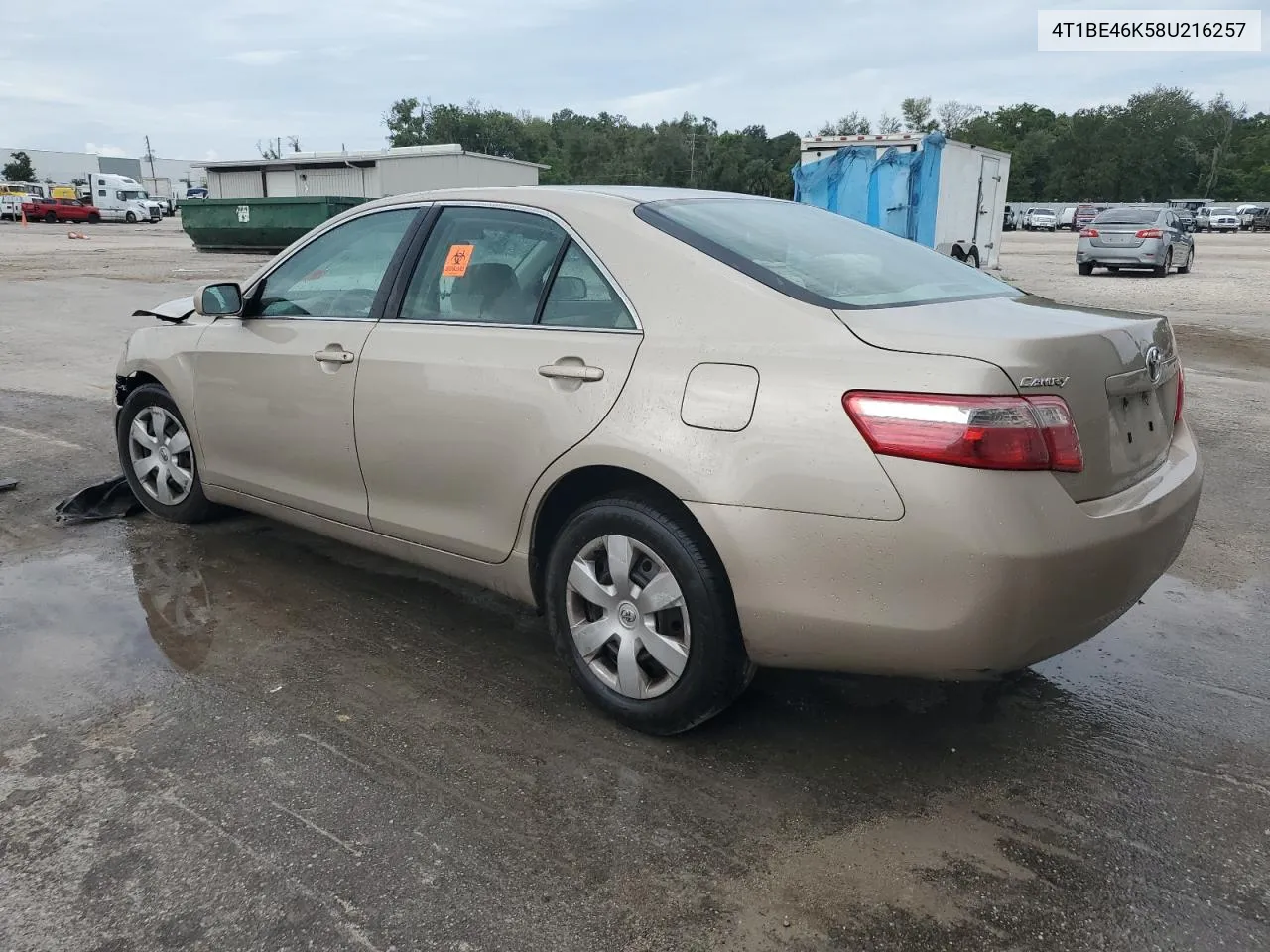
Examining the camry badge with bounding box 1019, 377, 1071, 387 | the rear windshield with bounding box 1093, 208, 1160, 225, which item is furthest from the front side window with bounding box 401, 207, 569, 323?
the rear windshield with bounding box 1093, 208, 1160, 225

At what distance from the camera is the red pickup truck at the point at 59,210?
55.2m

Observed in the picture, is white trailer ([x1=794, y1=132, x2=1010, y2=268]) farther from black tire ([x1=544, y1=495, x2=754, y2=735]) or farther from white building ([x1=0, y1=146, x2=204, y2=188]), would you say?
white building ([x1=0, y1=146, x2=204, y2=188])

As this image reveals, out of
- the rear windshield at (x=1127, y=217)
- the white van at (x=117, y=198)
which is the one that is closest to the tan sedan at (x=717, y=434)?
the rear windshield at (x=1127, y=217)

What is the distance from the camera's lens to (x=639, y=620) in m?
3.01

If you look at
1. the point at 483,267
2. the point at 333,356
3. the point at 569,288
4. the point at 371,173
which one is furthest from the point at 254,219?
the point at 569,288

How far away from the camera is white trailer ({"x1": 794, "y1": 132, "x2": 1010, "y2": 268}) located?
17094 mm

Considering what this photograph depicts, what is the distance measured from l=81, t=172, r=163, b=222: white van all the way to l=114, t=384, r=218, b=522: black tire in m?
60.6

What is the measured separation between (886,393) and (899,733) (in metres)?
1.24

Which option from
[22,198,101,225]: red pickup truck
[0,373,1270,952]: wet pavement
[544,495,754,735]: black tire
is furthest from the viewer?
[22,198,101,225]: red pickup truck

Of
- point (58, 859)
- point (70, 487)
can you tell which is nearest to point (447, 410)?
point (58, 859)

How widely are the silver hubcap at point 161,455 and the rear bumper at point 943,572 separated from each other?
3.09 metres

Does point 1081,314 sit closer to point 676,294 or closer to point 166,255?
point 676,294

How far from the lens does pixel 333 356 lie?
12.6 feet

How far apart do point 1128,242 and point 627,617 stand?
23.1m
